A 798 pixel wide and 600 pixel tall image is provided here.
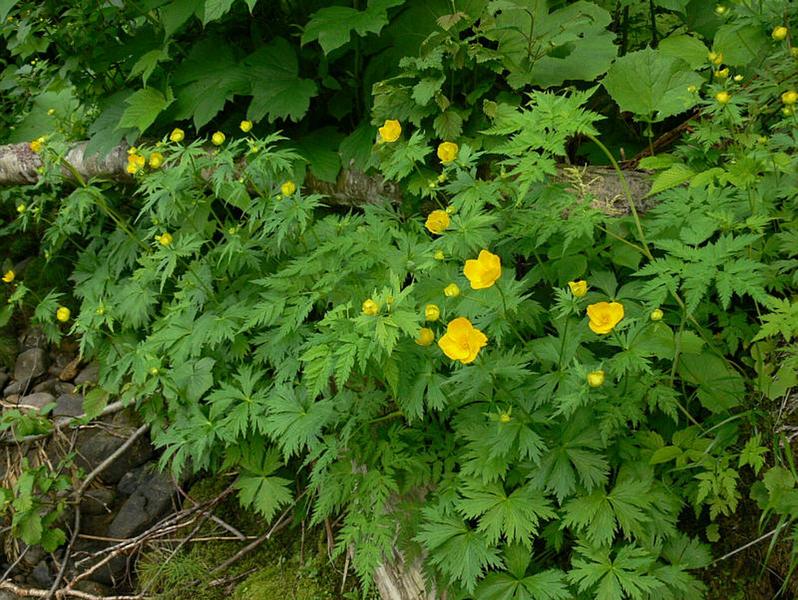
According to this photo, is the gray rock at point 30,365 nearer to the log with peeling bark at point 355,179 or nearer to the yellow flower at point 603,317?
the log with peeling bark at point 355,179

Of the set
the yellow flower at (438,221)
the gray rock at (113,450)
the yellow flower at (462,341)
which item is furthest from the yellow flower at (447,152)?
the gray rock at (113,450)

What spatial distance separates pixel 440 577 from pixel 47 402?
8.10 feet

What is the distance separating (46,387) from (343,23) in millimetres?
2398

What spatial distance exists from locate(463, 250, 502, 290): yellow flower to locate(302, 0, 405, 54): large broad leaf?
1186mm

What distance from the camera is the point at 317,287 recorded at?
2.16 m

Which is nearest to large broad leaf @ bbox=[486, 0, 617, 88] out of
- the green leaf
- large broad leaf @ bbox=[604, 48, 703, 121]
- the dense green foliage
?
the dense green foliage

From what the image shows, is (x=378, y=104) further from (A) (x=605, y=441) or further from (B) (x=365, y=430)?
(A) (x=605, y=441)

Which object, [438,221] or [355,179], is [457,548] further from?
[355,179]

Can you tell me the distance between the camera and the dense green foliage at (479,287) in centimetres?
171

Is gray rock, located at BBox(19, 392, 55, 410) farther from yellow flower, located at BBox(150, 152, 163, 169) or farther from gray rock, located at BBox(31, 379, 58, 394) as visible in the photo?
yellow flower, located at BBox(150, 152, 163, 169)

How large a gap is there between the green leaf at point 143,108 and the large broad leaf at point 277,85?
38cm

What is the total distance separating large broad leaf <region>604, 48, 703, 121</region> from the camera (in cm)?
241

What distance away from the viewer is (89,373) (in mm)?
3613

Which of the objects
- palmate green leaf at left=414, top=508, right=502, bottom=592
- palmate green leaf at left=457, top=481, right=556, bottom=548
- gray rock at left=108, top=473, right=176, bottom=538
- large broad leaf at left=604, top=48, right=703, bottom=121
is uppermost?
large broad leaf at left=604, top=48, right=703, bottom=121
